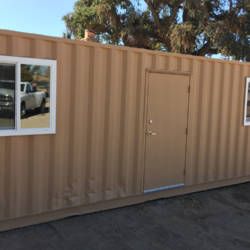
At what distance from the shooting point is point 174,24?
14.1 m

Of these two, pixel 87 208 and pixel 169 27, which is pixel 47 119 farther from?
pixel 169 27

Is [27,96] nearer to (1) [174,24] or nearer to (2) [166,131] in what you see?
(2) [166,131]

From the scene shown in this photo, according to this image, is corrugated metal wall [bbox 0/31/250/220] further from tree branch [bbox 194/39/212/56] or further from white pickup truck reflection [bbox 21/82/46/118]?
tree branch [bbox 194/39/212/56]

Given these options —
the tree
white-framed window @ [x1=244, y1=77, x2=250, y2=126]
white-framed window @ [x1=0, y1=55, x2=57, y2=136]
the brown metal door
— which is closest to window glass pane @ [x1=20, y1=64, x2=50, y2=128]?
white-framed window @ [x1=0, y1=55, x2=57, y2=136]

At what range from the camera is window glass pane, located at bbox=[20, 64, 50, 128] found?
11.4ft

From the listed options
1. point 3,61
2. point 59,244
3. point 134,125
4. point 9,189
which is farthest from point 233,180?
point 3,61

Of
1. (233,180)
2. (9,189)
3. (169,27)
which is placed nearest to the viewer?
(9,189)

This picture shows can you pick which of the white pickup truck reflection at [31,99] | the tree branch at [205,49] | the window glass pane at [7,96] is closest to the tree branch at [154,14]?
the tree branch at [205,49]

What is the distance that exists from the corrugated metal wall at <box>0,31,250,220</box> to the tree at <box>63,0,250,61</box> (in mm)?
8696

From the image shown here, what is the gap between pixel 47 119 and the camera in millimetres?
3678

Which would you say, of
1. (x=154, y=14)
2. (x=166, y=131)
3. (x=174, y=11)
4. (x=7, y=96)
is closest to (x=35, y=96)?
(x=7, y=96)

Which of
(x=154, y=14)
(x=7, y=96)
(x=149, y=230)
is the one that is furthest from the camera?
(x=154, y=14)

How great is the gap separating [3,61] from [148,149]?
2508 millimetres

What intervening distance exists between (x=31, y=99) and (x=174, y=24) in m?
12.2
